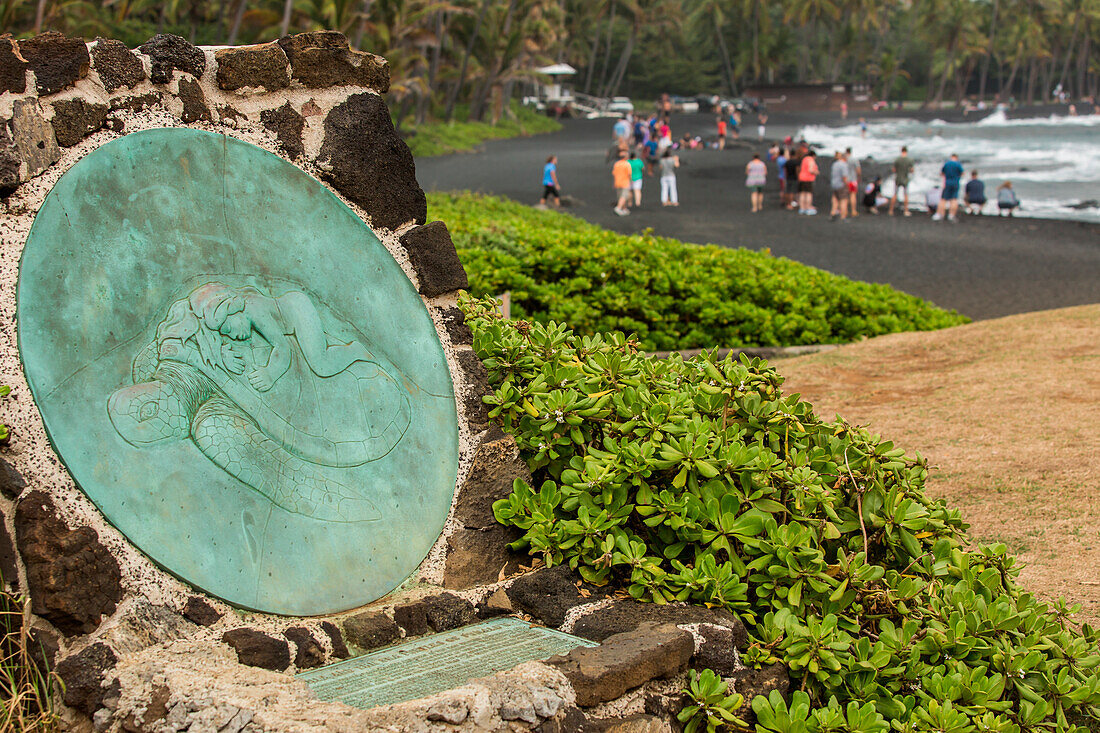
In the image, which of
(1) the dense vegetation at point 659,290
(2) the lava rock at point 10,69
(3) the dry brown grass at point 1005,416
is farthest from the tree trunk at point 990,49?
(2) the lava rock at point 10,69

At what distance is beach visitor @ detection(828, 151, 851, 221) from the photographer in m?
17.7

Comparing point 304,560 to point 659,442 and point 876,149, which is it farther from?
point 876,149

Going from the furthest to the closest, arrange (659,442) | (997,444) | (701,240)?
(701,240) → (997,444) → (659,442)

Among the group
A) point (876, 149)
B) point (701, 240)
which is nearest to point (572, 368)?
point (701, 240)

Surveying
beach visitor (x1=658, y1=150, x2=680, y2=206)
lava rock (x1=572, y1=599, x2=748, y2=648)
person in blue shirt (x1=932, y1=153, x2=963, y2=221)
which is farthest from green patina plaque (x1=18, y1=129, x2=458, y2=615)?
beach visitor (x1=658, y1=150, x2=680, y2=206)

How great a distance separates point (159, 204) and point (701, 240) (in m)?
13.4

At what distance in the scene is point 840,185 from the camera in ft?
58.3

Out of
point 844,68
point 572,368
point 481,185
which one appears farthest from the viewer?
point 844,68

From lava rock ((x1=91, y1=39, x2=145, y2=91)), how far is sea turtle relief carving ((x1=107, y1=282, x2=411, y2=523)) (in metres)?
0.56

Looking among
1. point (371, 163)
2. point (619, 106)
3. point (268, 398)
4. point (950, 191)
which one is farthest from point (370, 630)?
point (619, 106)

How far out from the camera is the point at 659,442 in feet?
9.27

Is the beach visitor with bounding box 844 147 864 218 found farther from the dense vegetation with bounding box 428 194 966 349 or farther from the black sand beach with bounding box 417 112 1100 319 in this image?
the dense vegetation with bounding box 428 194 966 349

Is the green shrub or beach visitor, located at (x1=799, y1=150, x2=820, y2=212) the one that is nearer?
beach visitor, located at (x1=799, y1=150, x2=820, y2=212)

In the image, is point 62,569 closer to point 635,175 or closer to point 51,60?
point 51,60
